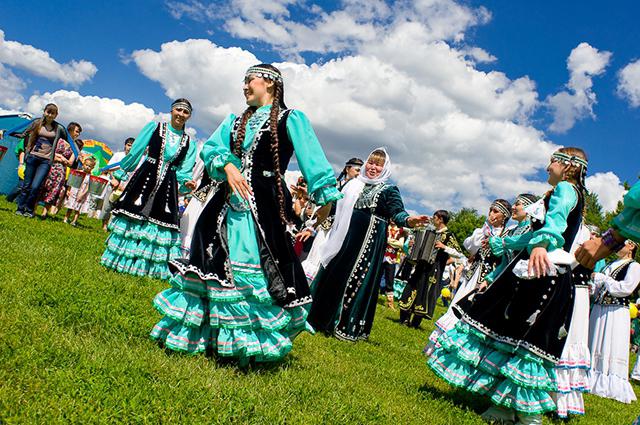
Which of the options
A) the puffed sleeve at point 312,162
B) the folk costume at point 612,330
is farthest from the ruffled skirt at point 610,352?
the puffed sleeve at point 312,162

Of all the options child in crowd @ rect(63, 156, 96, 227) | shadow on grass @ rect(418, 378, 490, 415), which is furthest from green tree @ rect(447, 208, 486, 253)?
shadow on grass @ rect(418, 378, 490, 415)

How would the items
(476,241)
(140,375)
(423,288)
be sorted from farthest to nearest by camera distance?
(423,288), (476,241), (140,375)

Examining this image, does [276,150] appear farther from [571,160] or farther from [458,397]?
[458,397]

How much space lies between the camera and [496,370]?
4281mm

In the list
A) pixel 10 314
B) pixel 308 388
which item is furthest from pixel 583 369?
pixel 10 314

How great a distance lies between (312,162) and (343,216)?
10.3ft

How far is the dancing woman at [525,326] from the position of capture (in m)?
4.11

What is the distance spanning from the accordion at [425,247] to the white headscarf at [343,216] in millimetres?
3216

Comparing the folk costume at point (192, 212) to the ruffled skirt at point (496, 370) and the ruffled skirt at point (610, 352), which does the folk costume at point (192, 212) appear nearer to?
the ruffled skirt at point (496, 370)

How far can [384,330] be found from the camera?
8672 millimetres

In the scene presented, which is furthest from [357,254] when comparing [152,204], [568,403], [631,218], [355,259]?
[631,218]

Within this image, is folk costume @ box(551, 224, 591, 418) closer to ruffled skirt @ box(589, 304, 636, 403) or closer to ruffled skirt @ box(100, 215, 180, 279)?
ruffled skirt @ box(589, 304, 636, 403)

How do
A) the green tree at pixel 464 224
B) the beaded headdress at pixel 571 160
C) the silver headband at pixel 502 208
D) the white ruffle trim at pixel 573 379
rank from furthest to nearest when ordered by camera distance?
1. the green tree at pixel 464 224
2. the silver headband at pixel 502 208
3. the white ruffle trim at pixel 573 379
4. the beaded headdress at pixel 571 160

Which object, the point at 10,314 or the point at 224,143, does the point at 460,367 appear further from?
the point at 10,314
